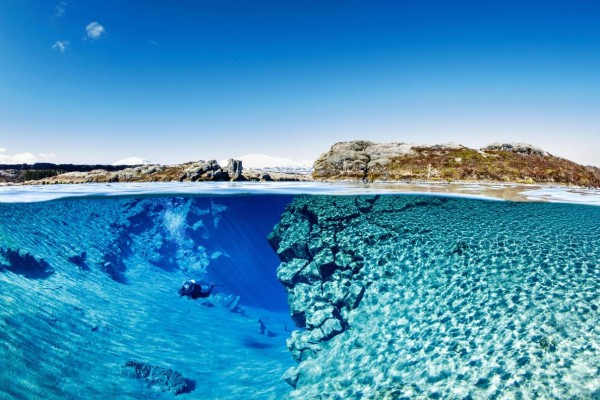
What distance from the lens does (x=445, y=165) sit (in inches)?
1532

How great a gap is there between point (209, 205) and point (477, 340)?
29.5 m

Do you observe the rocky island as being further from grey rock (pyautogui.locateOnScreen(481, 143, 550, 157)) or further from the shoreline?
the shoreline

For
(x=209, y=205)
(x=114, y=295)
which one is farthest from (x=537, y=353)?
(x=209, y=205)

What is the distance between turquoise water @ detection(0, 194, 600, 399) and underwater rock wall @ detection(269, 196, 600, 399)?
1.9 inches

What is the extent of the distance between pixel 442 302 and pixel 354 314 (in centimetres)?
310

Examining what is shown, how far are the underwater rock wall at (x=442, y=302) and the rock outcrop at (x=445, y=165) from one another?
17198 millimetres

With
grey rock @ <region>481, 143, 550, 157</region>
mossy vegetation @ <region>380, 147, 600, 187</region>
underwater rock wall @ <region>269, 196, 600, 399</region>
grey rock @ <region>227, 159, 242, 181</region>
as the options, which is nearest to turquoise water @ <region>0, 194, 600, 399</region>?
underwater rock wall @ <region>269, 196, 600, 399</region>

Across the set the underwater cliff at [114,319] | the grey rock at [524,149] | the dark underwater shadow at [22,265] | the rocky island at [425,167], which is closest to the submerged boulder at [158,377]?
the underwater cliff at [114,319]

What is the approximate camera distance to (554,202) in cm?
1872

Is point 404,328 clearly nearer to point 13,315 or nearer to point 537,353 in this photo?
point 537,353

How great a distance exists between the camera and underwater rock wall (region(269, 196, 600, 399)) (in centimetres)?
687

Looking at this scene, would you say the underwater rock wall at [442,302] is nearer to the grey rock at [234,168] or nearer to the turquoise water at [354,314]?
the turquoise water at [354,314]

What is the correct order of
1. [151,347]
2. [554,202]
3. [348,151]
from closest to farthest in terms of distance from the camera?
[151,347] → [554,202] → [348,151]

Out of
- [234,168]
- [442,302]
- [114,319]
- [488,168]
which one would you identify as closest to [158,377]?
[114,319]
